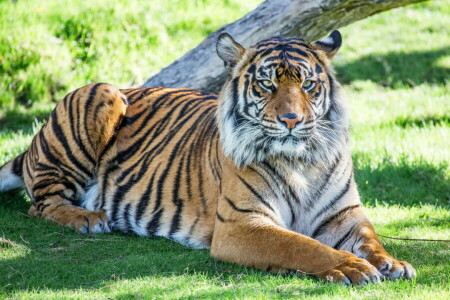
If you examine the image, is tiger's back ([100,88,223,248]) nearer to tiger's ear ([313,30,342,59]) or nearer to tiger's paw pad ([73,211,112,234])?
tiger's paw pad ([73,211,112,234])

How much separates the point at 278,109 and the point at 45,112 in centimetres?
520

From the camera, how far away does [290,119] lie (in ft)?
13.7

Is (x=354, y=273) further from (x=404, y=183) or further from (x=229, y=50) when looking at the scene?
(x=404, y=183)

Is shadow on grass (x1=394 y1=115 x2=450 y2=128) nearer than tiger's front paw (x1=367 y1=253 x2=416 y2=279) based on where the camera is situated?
No

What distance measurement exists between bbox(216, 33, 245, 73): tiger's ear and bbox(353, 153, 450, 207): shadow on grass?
194 centimetres

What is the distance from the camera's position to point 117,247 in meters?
4.95

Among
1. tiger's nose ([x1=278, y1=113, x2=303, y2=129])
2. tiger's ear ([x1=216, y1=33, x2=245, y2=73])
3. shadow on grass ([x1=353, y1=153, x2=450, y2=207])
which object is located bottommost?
shadow on grass ([x1=353, y1=153, x2=450, y2=207])

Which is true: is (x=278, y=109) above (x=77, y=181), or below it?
above

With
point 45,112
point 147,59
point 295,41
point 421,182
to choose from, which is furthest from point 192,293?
point 147,59

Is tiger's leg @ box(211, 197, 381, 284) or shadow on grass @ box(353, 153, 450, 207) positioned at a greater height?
tiger's leg @ box(211, 197, 381, 284)

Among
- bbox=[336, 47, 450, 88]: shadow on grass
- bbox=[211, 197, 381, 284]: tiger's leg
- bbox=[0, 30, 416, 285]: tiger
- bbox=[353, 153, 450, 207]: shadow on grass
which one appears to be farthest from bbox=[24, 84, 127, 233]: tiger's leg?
bbox=[336, 47, 450, 88]: shadow on grass

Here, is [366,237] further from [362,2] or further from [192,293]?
[362,2]

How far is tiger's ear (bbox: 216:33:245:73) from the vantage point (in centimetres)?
469

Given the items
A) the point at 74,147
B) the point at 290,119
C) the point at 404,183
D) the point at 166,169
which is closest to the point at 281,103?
the point at 290,119
